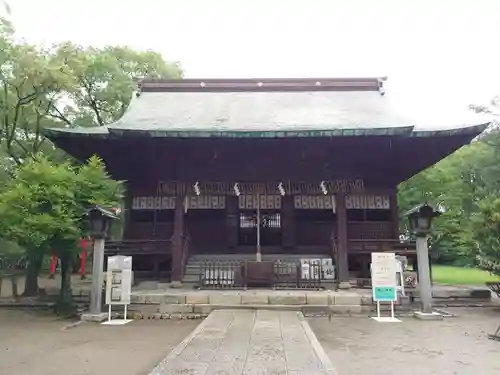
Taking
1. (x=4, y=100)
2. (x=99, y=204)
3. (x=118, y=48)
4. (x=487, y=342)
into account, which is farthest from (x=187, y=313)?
(x=118, y=48)

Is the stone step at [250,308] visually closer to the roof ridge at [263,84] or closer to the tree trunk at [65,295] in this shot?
the tree trunk at [65,295]

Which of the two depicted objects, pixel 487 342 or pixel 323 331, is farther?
pixel 323 331

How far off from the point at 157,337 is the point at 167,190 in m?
7.25

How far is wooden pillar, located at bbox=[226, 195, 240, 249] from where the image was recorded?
15.5m

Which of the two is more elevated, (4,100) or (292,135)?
(4,100)

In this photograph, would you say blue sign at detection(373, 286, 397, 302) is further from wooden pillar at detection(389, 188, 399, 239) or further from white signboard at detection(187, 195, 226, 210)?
white signboard at detection(187, 195, 226, 210)

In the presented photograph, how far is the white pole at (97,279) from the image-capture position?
9906 millimetres

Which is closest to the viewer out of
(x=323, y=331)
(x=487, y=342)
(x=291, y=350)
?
(x=291, y=350)

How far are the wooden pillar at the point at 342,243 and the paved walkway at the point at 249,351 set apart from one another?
471 centimetres

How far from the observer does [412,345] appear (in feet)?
23.2

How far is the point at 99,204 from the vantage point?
34.4ft

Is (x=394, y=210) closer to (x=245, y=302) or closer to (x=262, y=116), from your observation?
(x=262, y=116)

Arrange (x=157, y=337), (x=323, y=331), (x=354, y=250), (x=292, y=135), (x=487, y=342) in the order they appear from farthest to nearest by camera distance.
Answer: (x=354, y=250) < (x=292, y=135) < (x=323, y=331) < (x=157, y=337) < (x=487, y=342)

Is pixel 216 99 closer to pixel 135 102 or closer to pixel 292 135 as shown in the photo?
pixel 135 102
